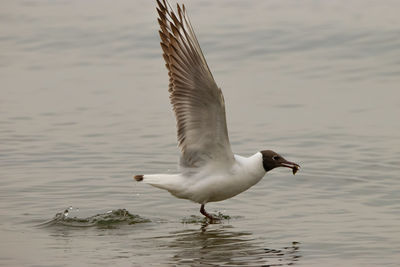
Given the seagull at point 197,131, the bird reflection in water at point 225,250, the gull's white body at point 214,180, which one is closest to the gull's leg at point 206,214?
the seagull at point 197,131

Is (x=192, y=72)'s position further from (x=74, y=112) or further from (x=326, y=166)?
(x=74, y=112)

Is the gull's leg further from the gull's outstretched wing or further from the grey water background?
the gull's outstretched wing

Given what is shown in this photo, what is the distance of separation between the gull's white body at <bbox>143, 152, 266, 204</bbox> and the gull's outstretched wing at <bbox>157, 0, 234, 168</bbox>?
0.58ft

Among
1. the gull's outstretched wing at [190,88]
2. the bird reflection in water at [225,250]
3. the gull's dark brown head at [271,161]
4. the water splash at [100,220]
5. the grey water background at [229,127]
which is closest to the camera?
the bird reflection in water at [225,250]

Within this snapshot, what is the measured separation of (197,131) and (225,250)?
1092 mm

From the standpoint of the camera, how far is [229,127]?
37.4 feet

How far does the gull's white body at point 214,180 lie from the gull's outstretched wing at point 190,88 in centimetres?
18

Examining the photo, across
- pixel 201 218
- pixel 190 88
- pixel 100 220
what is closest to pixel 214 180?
pixel 201 218

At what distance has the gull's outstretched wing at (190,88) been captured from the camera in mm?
7699

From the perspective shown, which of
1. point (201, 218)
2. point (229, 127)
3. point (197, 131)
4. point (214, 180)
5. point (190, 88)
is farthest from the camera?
point (229, 127)

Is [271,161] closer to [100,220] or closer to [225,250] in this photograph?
[225,250]

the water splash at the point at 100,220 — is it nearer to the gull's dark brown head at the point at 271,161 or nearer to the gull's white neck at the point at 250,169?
the gull's white neck at the point at 250,169

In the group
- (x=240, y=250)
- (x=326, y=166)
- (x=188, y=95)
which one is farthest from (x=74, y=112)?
(x=240, y=250)

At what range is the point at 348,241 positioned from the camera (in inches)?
295
